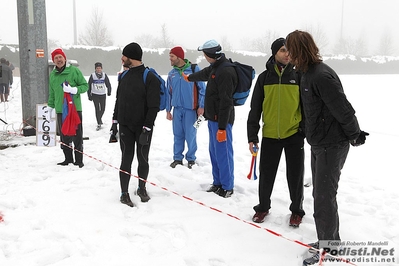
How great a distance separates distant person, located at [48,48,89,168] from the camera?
5.51 m

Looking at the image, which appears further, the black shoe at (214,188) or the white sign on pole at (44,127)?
the white sign on pole at (44,127)

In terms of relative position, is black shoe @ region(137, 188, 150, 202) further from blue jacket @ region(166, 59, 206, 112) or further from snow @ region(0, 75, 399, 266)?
blue jacket @ region(166, 59, 206, 112)

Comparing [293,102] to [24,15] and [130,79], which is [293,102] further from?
[24,15]

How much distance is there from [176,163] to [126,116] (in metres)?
1.99

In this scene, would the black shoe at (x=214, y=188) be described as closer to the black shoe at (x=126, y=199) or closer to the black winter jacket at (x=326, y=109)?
the black shoe at (x=126, y=199)

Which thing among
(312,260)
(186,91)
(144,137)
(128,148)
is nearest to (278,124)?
(312,260)

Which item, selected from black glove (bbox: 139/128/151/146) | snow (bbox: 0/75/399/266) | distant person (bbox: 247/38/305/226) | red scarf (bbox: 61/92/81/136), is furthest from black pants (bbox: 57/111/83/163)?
distant person (bbox: 247/38/305/226)

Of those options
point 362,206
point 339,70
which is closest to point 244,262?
point 362,206

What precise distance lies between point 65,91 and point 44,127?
93cm

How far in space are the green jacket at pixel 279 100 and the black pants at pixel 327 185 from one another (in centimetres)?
57

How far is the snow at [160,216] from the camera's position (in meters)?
3.18

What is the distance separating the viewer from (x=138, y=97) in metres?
4.12

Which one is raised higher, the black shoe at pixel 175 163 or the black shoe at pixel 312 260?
the black shoe at pixel 175 163

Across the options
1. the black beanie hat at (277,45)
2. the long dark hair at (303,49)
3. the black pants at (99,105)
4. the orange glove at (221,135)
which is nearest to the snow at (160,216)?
the orange glove at (221,135)
